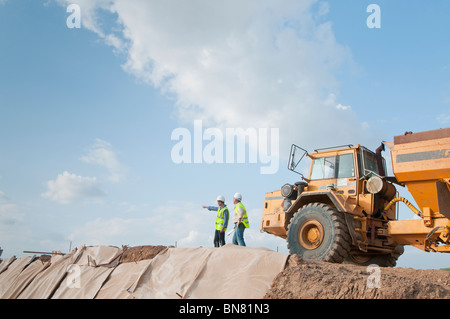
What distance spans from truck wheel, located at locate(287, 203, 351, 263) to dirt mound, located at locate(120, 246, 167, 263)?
3.10m

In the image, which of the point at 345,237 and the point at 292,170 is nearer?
the point at 345,237

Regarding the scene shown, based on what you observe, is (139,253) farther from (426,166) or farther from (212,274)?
(426,166)

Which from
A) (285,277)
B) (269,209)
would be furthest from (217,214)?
(285,277)

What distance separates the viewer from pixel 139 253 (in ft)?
27.0

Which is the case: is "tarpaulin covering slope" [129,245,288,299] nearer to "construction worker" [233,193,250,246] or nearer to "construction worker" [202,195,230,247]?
"construction worker" [233,193,250,246]

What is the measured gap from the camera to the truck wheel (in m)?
8.16

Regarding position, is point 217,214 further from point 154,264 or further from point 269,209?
point 154,264

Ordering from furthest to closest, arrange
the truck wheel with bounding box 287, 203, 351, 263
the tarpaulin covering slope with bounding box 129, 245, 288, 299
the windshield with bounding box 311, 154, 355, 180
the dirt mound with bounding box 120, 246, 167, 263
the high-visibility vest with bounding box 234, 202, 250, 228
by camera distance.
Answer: the high-visibility vest with bounding box 234, 202, 250, 228, the windshield with bounding box 311, 154, 355, 180, the truck wheel with bounding box 287, 203, 351, 263, the dirt mound with bounding box 120, 246, 167, 263, the tarpaulin covering slope with bounding box 129, 245, 288, 299

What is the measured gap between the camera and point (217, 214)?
10.0 m

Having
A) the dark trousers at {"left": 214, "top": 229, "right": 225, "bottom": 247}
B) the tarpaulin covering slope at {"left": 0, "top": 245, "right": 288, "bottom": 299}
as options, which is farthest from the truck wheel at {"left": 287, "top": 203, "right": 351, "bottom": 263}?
the tarpaulin covering slope at {"left": 0, "top": 245, "right": 288, "bottom": 299}
